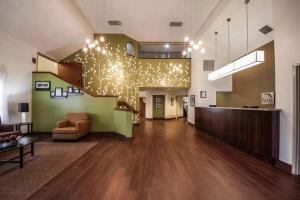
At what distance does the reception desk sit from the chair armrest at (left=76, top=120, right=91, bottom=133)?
189 inches

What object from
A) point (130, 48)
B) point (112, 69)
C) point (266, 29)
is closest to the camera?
point (266, 29)

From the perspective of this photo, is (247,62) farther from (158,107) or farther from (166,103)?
(158,107)

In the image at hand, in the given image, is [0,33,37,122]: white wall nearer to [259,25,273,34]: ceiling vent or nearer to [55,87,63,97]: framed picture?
[55,87,63,97]: framed picture

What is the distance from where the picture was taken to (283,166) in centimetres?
348

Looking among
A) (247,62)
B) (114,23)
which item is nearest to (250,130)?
(247,62)

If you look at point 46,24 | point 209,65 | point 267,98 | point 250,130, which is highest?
point 46,24

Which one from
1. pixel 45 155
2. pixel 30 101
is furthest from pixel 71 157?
pixel 30 101

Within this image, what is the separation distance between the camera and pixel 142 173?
11.0ft

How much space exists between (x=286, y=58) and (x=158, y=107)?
12.3 metres

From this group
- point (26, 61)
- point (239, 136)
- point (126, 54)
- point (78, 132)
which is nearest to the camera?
point (239, 136)

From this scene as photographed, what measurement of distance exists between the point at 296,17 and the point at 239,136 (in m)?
3.03

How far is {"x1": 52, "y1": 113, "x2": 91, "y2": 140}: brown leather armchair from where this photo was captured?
5.96 meters

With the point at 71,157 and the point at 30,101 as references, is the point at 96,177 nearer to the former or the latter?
the point at 71,157

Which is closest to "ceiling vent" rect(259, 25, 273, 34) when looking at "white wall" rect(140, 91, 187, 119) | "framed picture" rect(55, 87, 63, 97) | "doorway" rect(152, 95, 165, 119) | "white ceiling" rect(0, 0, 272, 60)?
"white ceiling" rect(0, 0, 272, 60)
